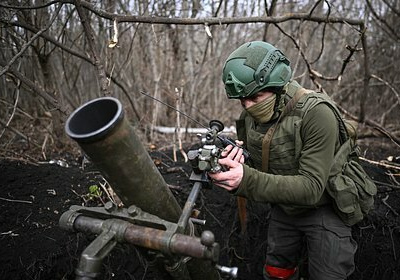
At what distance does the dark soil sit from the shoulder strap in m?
1.26

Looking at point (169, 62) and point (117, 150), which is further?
point (169, 62)

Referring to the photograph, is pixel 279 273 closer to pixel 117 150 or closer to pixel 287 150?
pixel 287 150

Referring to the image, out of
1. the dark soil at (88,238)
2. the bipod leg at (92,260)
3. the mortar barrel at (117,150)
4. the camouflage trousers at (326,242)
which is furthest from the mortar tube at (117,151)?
the dark soil at (88,238)

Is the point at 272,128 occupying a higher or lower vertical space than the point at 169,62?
higher

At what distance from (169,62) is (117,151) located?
16.0ft

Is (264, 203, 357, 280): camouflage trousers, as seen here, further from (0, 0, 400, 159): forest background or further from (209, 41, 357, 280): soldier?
(0, 0, 400, 159): forest background

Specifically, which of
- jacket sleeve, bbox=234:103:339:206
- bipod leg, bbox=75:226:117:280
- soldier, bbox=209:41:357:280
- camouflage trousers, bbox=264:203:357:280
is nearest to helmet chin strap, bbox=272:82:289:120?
soldier, bbox=209:41:357:280

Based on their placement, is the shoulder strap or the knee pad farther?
the knee pad

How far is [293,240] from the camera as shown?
111 inches

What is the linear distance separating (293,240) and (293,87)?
1.24 m

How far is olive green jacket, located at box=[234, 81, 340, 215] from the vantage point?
201 centimetres

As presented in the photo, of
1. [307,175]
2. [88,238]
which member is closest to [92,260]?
[307,175]

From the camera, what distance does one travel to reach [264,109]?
2.22 metres

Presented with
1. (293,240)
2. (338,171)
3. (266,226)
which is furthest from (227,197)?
(338,171)
